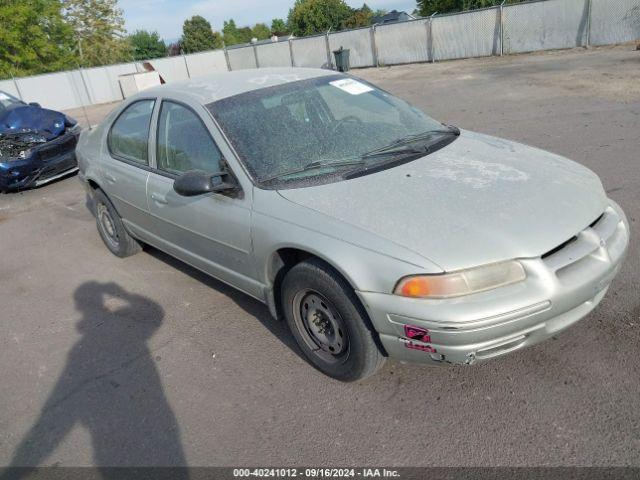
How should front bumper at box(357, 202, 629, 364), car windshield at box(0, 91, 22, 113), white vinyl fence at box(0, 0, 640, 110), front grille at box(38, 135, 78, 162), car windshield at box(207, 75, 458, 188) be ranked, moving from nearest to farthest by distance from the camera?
front bumper at box(357, 202, 629, 364)
car windshield at box(207, 75, 458, 188)
front grille at box(38, 135, 78, 162)
car windshield at box(0, 91, 22, 113)
white vinyl fence at box(0, 0, 640, 110)

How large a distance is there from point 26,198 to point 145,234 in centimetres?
501

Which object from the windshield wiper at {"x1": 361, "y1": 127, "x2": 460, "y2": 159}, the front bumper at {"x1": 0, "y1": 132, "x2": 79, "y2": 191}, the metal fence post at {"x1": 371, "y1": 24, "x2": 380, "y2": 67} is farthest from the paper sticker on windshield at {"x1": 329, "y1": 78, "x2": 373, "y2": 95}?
the metal fence post at {"x1": 371, "y1": 24, "x2": 380, "y2": 67}

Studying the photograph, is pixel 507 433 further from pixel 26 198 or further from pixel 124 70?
pixel 124 70

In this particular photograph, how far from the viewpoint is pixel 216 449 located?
2537mm

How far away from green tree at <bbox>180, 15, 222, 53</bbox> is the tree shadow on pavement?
94763mm

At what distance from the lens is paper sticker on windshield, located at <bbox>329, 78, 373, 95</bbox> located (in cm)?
388

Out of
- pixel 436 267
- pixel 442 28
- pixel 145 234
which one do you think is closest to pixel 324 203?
pixel 436 267

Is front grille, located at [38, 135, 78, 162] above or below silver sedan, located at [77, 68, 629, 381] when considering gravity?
below

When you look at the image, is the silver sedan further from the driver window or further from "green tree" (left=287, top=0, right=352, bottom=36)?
"green tree" (left=287, top=0, right=352, bottom=36)

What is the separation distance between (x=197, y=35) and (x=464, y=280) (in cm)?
9802

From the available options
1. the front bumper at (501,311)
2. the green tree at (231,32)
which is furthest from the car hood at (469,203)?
the green tree at (231,32)

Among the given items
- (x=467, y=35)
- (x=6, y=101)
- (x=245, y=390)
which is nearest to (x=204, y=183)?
(x=245, y=390)

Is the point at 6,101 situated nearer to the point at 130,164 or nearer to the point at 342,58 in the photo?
the point at 130,164

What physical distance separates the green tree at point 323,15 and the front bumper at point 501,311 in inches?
2915
